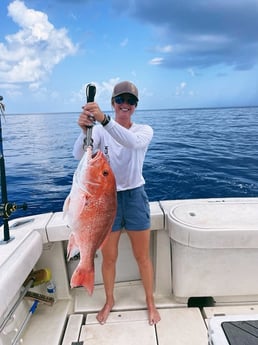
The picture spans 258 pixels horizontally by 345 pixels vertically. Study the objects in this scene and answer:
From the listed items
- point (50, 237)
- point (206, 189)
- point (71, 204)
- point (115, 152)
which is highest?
point (115, 152)

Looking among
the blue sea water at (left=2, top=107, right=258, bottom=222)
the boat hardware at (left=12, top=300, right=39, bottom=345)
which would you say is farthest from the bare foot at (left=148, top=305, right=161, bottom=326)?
the blue sea water at (left=2, top=107, right=258, bottom=222)

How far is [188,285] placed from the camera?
248cm

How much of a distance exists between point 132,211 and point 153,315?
37.4 inches

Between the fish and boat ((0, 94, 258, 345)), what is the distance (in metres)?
0.58

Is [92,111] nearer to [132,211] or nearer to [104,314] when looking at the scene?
[132,211]

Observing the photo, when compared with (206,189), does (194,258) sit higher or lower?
higher

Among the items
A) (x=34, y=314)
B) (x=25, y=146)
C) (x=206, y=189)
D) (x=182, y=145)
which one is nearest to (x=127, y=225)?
(x=34, y=314)

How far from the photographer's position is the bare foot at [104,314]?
242 cm

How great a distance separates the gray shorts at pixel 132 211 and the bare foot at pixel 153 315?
76cm

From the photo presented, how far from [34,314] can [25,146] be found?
1382cm

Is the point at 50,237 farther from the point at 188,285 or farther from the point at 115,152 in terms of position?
the point at 188,285

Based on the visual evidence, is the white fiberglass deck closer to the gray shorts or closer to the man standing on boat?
the man standing on boat

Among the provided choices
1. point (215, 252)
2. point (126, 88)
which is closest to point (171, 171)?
point (215, 252)

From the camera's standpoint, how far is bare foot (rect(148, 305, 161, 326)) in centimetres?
238
